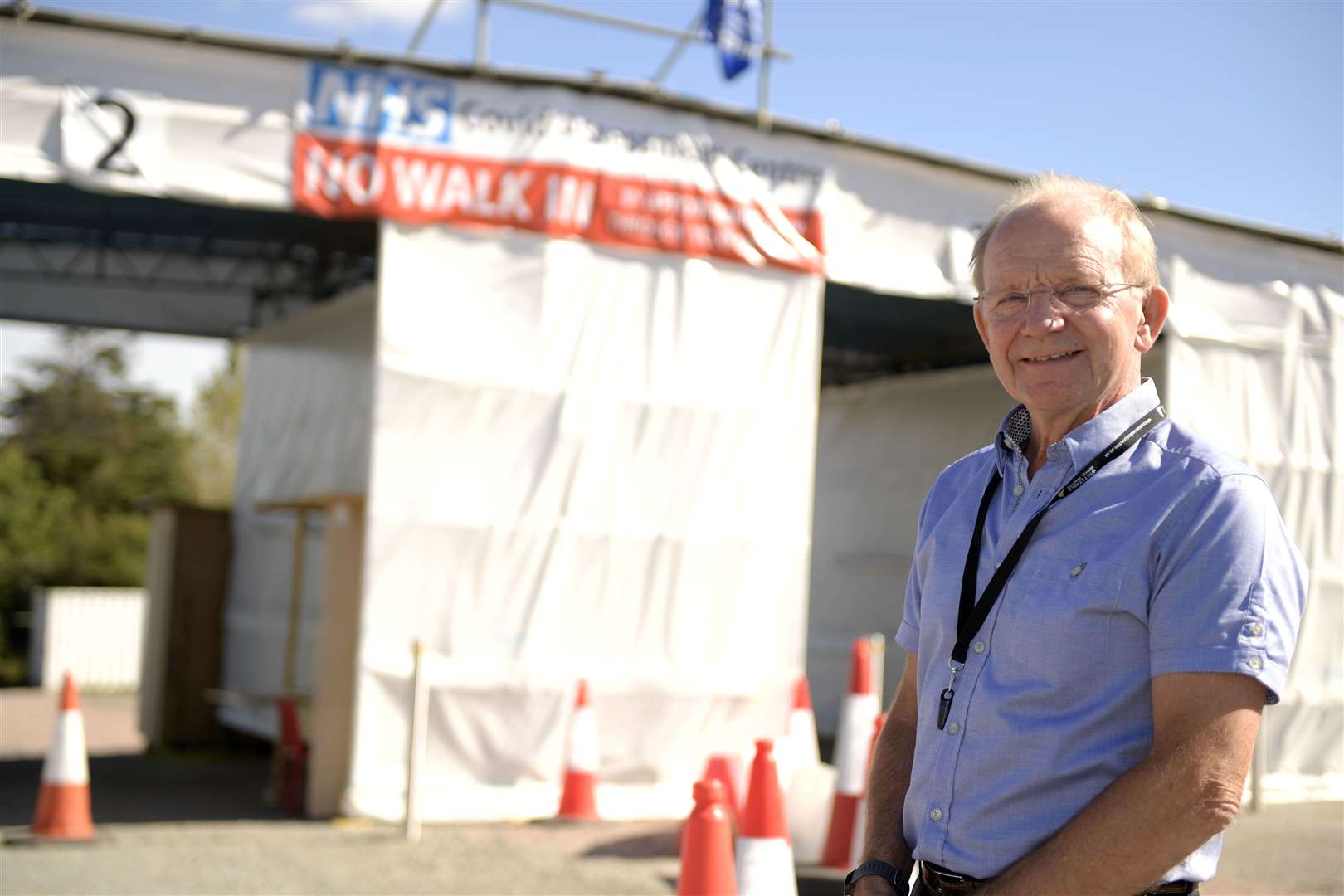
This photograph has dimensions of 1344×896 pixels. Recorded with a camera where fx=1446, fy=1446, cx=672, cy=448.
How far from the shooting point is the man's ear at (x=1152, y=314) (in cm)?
245

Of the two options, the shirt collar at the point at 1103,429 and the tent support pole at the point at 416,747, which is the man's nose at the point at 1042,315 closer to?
the shirt collar at the point at 1103,429

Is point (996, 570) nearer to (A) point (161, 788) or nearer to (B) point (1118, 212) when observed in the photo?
(B) point (1118, 212)

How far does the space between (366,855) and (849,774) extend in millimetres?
2828

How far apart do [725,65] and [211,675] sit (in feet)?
25.7

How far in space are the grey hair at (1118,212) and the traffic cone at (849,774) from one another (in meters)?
5.93

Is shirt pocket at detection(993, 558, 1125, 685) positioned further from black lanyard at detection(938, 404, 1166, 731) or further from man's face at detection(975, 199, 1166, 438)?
man's face at detection(975, 199, 1166, 438)

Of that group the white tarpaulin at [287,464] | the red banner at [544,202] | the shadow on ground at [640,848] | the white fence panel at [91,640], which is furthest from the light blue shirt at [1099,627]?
the white fence panel at [91,640]

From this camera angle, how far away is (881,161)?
10.9 metres

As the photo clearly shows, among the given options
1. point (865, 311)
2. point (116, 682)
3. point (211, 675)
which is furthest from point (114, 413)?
point (865, 311)

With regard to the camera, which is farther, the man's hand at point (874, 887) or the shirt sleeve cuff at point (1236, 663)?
the man's hand at point (874, 887)

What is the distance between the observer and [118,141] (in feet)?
28.8

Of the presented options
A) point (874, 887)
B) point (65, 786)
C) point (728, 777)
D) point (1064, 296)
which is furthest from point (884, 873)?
point (65, 786)

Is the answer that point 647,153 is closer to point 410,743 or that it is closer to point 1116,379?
point 410,743

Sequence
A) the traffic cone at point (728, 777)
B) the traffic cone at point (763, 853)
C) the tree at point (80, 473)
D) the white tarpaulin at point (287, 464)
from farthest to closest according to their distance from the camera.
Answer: the tree at point (80, 473) < the white tarpaulin at point (287, 464) < the traffic cone at point (728, 777) < the traffic cone at point (763, 853)
